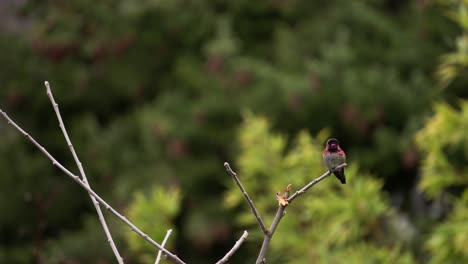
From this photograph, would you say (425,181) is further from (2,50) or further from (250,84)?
(2,50)

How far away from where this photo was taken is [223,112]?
19.5 ft

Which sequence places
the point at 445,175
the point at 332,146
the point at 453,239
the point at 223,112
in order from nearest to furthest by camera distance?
1. the point at 332,146
2. the point at 453,239
3. the point at 445,175
4. the point at 223,112

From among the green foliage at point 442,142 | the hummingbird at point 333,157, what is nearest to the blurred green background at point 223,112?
the green foliage at point 442,142

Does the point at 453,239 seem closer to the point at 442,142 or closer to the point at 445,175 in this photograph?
the point at 445,175

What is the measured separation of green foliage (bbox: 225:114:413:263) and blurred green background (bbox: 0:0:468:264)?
0.05ft

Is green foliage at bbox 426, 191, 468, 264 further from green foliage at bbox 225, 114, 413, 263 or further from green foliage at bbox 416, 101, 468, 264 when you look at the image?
green foliage at bbox 225, 114, 413, 263

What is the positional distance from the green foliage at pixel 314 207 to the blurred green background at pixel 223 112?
1cm

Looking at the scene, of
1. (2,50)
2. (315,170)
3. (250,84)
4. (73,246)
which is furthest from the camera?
(2,50)

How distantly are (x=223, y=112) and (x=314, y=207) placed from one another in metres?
2.01

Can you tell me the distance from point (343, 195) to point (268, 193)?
41 cm

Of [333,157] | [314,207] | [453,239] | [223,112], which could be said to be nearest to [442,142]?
[453,239]

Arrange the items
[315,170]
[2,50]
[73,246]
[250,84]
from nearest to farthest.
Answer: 1. [315,170]
2. [73,246]
3. [250,84]
4. [2,50]

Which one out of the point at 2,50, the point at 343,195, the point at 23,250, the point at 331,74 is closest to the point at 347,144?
the point at 331,74

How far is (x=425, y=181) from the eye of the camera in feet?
12.6
